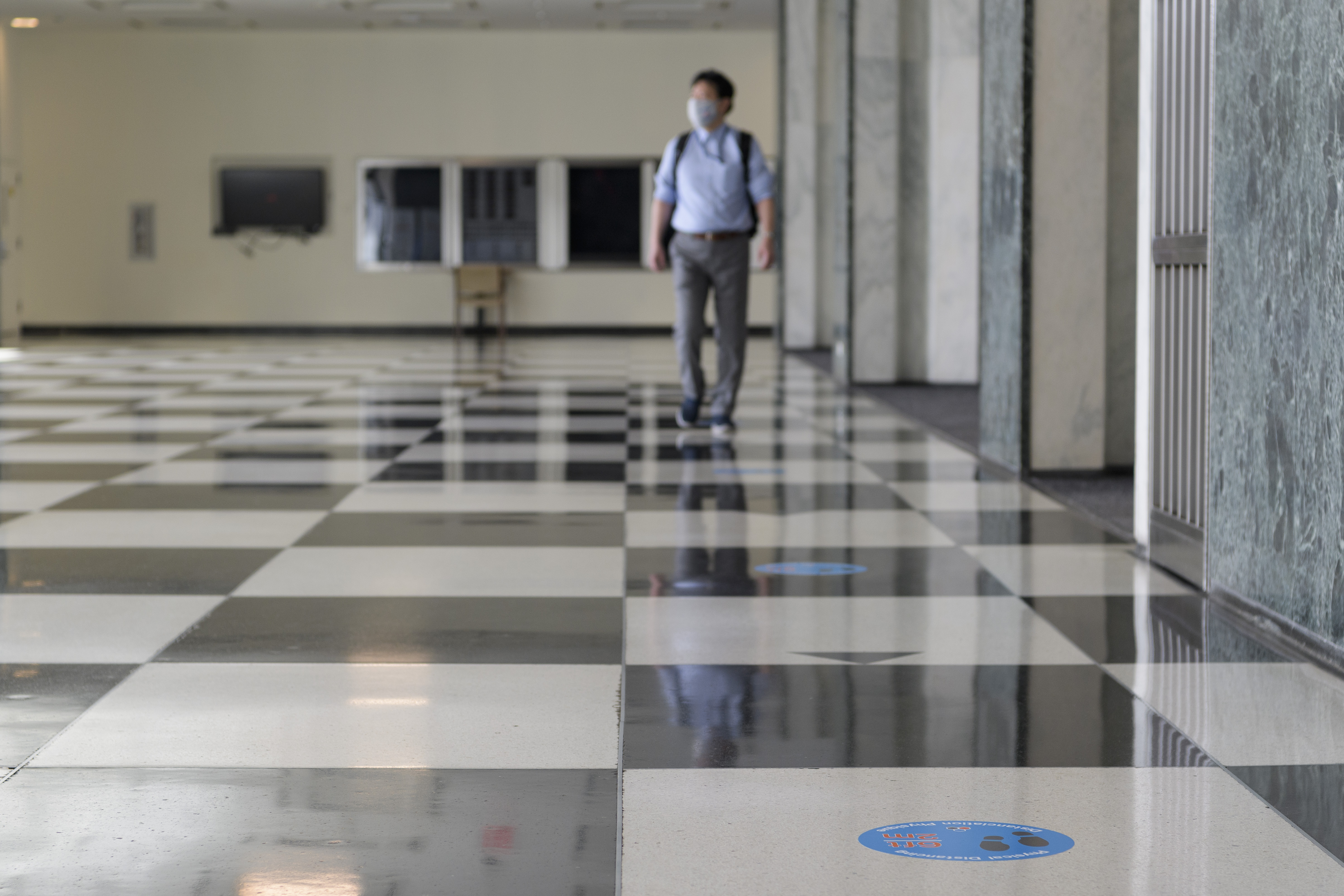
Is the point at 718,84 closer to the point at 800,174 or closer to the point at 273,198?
the point at 800,174

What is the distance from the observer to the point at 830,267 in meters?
13.8

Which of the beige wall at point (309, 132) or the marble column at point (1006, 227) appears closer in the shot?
the marble column at point (1006, 227)

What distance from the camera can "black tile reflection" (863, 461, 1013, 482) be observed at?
500 centimetres

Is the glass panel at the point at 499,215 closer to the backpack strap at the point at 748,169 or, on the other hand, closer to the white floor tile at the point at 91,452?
the backpack strap at the point at 748,169

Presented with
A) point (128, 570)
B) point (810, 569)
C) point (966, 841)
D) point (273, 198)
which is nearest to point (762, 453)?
point (810, 569)

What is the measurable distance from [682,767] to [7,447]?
471 cm

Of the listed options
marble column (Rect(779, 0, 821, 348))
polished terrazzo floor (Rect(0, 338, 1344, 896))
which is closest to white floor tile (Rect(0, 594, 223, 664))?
polished terrazzo floor (Rect(0, 338, 1344, 896))

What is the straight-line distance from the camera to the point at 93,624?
2.81 metres

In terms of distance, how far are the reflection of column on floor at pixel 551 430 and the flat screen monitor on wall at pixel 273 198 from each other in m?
9.50

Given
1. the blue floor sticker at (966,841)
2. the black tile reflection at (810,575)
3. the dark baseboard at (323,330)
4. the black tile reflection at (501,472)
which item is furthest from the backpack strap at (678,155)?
the dark baseboard at (323,330)

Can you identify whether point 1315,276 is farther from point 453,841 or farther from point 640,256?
point 640,256

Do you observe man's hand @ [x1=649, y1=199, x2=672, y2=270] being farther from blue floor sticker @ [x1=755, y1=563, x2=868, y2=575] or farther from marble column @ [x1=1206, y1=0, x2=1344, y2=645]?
marble column @ [x1=1206, y1=0, x2=1344, y2=645]

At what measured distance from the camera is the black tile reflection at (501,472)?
16.4 feet

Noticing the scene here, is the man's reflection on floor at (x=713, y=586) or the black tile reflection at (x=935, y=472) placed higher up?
the black tile reflection at (x=935, y=472)
